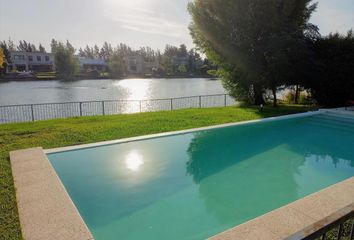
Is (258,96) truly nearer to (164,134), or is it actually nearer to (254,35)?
(254,35)

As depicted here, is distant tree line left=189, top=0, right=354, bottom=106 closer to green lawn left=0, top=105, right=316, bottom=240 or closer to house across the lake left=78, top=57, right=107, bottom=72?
green lawn left=0, top=105, right=316, bottom=240

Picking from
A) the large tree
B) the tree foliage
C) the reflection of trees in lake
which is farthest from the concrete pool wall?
the tree foliage

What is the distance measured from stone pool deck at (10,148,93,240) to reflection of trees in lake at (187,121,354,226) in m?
2.42

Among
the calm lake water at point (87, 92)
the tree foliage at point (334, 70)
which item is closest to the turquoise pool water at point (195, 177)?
the tree foliage at point (334, 70)

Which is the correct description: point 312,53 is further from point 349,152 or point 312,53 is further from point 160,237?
point 160,237

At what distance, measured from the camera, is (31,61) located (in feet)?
268

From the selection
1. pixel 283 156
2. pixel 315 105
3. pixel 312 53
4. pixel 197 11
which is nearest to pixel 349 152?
pixel 283 156

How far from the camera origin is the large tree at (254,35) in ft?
48.1

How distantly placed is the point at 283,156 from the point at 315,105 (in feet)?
34.1

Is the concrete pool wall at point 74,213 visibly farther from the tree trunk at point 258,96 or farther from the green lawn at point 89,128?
the tree trunk at point 258,96

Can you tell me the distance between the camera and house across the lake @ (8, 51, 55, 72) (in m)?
78.8

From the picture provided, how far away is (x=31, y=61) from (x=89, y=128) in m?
81.6

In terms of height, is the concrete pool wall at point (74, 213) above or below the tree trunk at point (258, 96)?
below

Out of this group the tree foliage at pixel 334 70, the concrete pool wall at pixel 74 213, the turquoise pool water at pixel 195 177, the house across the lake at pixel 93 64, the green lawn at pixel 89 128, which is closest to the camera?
the concrete pool wall at pixel 74 213
